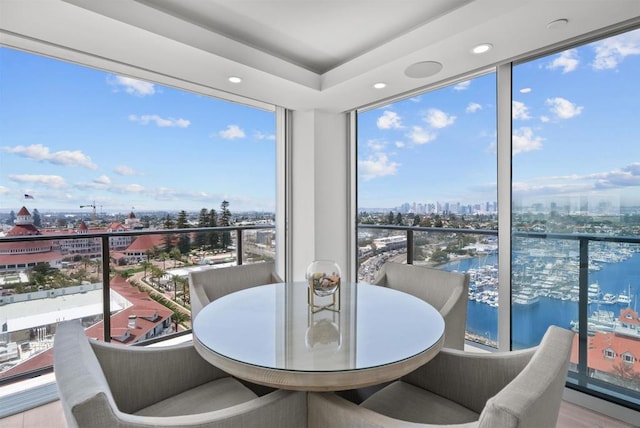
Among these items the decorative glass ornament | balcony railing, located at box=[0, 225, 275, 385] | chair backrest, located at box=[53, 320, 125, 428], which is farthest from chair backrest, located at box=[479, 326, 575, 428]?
balcony railing, located at box=[0, 225, 275, 385]

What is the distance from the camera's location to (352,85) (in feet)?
9.43

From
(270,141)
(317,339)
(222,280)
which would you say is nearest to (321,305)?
(317,339)

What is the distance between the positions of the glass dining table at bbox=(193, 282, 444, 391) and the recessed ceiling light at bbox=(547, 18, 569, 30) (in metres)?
1.82

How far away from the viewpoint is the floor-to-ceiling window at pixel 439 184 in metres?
2.75

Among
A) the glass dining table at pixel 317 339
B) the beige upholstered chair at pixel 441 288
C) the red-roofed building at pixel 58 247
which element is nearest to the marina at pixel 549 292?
the beige upholstered chair at pixel 441 288

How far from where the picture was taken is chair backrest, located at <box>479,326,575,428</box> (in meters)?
0.65

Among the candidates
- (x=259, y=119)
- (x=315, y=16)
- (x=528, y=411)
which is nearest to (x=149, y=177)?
(x=259, y=119)

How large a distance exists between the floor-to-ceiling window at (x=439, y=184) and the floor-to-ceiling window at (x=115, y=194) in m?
1.19

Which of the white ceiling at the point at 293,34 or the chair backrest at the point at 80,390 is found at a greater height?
the white ceiling at the point at 293,34

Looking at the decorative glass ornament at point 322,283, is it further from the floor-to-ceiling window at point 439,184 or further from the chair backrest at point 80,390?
the floor-to-ceiling window at point 439,184

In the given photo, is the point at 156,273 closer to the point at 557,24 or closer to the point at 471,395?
the point at 471,395

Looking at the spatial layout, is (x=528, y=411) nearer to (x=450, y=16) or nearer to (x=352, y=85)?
(x=450, y=16)

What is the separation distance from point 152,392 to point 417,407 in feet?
3.59

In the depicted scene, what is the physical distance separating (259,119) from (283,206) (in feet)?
3.48
